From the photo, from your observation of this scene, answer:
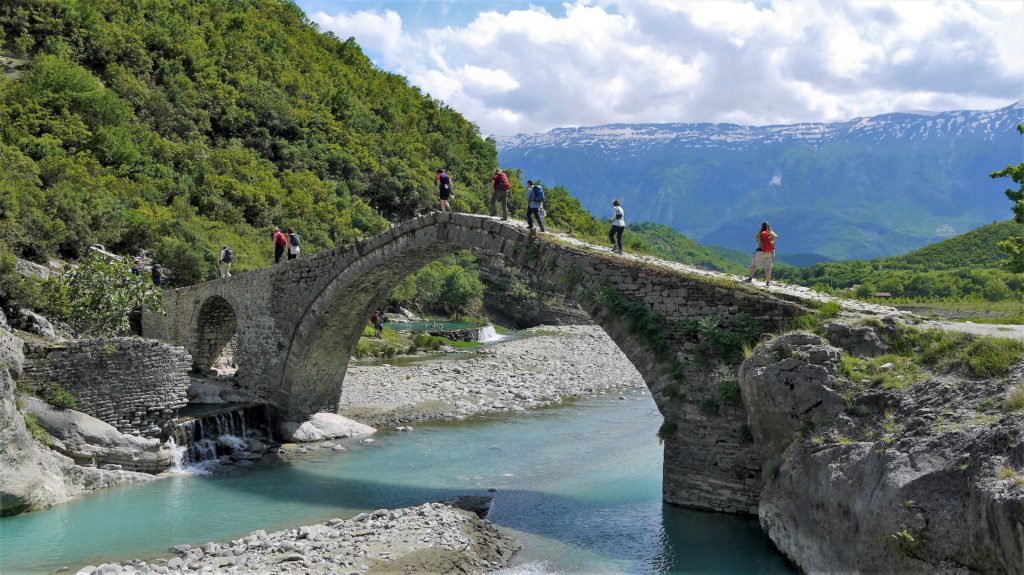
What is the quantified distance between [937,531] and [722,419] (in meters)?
4.78

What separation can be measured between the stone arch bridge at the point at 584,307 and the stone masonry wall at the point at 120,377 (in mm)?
3546

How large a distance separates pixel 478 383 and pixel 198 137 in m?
30.6

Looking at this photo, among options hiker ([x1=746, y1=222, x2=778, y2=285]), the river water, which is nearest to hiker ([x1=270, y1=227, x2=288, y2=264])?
the river water

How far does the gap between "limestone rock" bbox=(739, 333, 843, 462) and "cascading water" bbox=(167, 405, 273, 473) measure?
1120 cm

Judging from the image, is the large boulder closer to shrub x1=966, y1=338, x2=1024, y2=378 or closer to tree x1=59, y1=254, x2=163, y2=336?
tree x1=59, y1=254, x2=163, y2=336

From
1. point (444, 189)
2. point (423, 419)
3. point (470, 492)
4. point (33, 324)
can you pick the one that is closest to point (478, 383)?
point (423, 419)

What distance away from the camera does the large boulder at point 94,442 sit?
43.0ft

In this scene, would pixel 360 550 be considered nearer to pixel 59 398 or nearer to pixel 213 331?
pixel 59 398

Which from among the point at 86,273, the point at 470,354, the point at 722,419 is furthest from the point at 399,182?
the point at 722,419

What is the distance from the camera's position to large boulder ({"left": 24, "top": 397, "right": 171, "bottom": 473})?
1309 centimetres

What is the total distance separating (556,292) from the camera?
186ft

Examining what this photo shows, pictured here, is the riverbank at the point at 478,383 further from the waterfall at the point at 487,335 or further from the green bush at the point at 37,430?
the green bush at the point at 37,430

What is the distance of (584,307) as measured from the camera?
13.1 metres

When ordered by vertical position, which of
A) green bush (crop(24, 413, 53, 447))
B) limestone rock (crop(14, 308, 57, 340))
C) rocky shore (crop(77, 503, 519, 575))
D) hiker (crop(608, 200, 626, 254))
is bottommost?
rocky shore (crop(77, 503, 519, 575))
